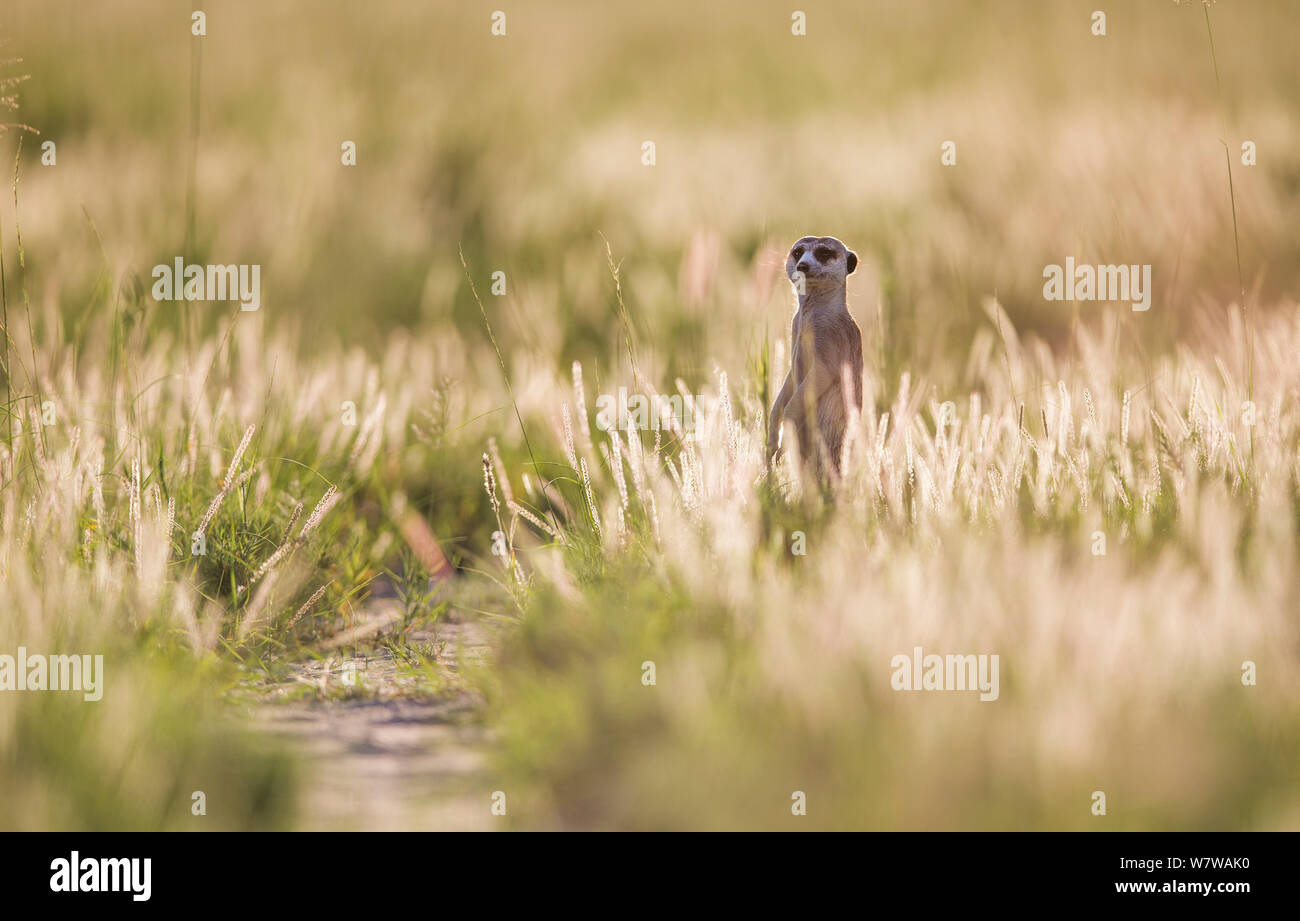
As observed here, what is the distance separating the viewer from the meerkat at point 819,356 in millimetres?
3967

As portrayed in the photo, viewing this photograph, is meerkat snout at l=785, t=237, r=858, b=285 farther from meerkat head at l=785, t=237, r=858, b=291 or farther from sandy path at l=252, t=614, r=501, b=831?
sandy path at l=252, t=614, r=501, b=831

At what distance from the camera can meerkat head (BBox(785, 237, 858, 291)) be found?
13.8 ft

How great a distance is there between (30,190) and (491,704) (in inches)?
253

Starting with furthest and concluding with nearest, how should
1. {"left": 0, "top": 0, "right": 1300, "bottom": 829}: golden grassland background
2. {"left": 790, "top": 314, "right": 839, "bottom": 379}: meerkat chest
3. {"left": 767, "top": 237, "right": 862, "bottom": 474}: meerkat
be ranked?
{"left": 790, "top": 314, "right": 839, "bottom": 379}: meerkat chest → {"left": 767, "top": 237, "right": 862, "bottom": 474}: meerkat → {"left": 0, "top": 0, "right": 1300, "bottom": 829}: golden grassland background

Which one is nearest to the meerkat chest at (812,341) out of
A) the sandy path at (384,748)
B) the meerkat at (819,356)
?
the meerkat at (819,356)

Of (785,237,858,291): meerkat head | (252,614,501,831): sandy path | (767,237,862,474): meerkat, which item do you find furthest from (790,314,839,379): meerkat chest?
(252,614,501,831): sandy path

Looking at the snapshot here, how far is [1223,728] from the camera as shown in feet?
7.61

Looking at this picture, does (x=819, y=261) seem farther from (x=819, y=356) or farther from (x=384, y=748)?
(x=384, y=748)

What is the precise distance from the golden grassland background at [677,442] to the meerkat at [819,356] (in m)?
0.17

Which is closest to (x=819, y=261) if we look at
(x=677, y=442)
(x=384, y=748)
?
(x=677, y=442)

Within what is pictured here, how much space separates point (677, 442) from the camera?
3.90m

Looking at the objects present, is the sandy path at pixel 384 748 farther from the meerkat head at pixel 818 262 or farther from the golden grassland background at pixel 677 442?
the meerkat head at pixel 818 262

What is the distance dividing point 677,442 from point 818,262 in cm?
85
